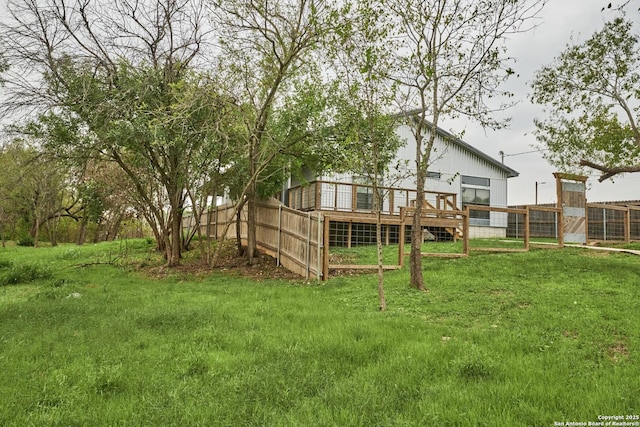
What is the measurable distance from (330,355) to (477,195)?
1833 cm

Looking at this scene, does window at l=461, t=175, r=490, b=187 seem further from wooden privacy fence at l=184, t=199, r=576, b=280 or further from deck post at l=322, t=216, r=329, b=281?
deck post at l=322, t=216, r=329, b=281

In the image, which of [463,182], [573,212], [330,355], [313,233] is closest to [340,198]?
[313,233]

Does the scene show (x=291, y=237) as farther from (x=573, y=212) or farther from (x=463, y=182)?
(x=463, y=182)

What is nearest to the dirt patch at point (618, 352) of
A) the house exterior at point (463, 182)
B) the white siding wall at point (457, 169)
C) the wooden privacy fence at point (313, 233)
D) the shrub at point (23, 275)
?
the wooden privacy fence at point (313, 233)

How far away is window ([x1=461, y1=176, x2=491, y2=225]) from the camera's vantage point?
1981cm

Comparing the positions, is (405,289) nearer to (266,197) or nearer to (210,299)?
(210,299)

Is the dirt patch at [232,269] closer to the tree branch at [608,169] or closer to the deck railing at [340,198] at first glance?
the deck railing at [340,198]

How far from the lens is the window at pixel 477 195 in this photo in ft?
65.0

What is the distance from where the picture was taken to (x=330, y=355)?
400cm

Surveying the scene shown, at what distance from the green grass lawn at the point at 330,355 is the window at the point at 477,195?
12.3m

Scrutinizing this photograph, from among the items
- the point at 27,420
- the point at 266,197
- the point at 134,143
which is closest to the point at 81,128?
the point at 134,143

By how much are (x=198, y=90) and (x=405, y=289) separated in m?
6.48

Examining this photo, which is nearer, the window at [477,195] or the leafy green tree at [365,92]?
the leafy green tree at [365,92]

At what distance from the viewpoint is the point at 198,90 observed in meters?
9.32
